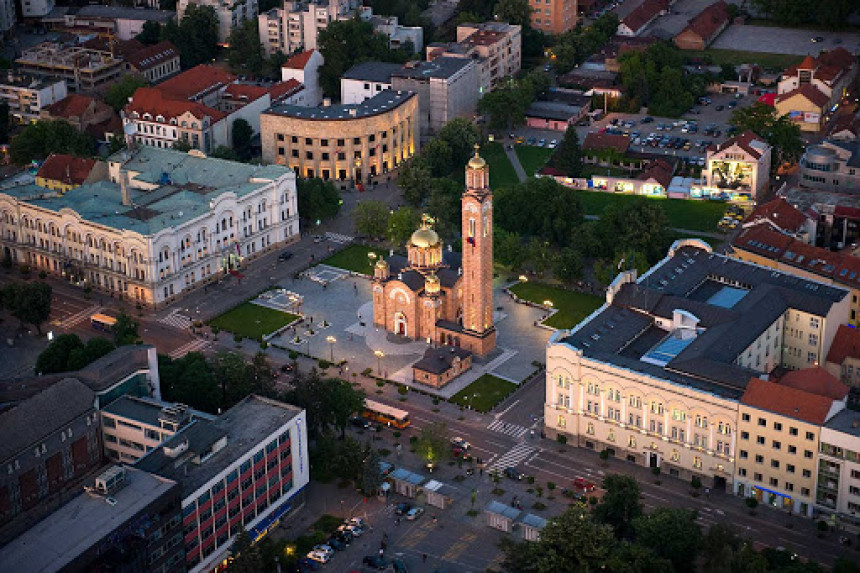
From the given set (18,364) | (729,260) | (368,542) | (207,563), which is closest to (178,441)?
(207,563)

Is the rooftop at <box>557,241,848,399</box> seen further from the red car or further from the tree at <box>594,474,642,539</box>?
the tree at <box>594,474,642,539</box>

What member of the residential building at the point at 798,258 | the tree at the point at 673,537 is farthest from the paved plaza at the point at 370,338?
the tree at the point at 673,537

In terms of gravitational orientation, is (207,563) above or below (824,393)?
below

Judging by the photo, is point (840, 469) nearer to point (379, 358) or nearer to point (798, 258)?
point (798, 258)

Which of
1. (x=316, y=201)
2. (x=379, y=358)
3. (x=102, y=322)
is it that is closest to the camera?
(x=379, y=358)

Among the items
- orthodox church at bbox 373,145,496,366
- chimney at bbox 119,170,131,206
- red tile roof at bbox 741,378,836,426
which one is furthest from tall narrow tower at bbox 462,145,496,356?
chimney at bbox 119,170,131,206

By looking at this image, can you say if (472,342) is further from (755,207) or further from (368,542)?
(755,207)

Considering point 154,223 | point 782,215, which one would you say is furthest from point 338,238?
point 782,215
